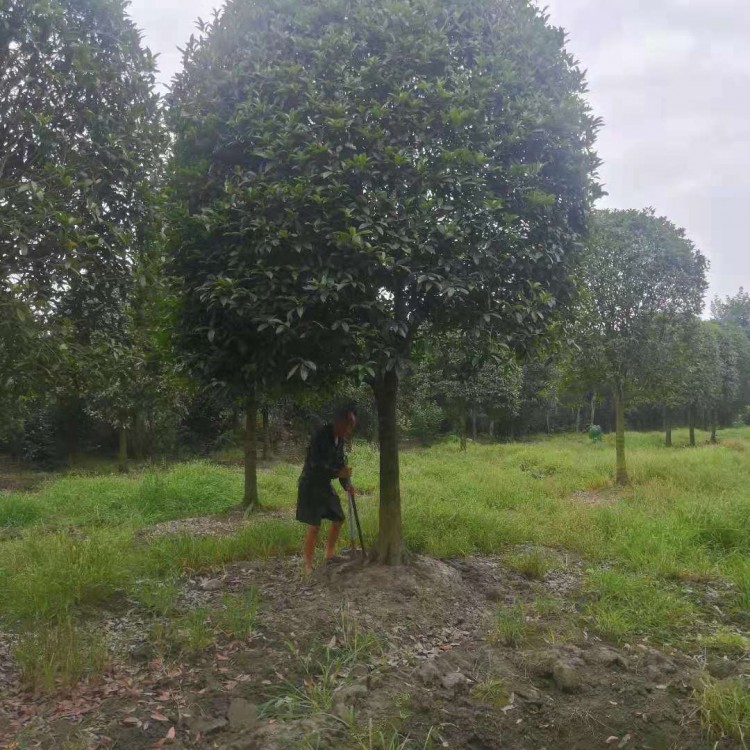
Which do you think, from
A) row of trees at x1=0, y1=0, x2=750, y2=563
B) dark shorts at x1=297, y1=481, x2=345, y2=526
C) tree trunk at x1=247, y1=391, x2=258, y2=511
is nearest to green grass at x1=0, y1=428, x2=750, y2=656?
tree trunk at x1=247, y1=391, x2=258, y2=511

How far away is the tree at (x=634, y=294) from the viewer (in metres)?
13.0

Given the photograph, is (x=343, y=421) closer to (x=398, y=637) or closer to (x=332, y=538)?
(x=332, y=538)

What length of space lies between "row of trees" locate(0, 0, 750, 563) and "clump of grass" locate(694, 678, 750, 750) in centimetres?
269

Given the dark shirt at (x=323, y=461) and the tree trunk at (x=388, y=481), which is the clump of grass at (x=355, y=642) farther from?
the dark shirt at (x=323, y=461)

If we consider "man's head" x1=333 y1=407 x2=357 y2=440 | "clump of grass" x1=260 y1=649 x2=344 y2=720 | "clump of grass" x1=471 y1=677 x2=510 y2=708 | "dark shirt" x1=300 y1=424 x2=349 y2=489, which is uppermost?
"man's head" x1=333 y1=407 x2=357 y2=440

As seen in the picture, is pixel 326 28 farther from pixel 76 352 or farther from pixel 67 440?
pixel 67 440

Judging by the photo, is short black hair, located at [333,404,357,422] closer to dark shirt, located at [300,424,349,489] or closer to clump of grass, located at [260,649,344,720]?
dark shirt, located at [300,424,349,489]

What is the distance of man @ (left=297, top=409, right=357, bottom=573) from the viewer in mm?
6316

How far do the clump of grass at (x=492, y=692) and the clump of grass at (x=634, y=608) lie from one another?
1.28 meters

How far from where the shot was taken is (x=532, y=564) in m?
6.36

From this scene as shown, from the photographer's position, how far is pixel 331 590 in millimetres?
5582

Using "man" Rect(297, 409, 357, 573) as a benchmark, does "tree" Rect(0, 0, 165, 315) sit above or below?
above

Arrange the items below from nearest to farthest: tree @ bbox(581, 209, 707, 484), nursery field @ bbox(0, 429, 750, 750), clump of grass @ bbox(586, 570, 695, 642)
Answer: nursery field @ bbox(0, 429, 750, 750)
clump of grass @ bbox(586, 570, 695, 642)
tree @ bbox(581, 209, 707, 484)

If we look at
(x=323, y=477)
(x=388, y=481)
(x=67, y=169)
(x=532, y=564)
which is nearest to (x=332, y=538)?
(x=323, y=477)
